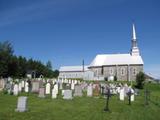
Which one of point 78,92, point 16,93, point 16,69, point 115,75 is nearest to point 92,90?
point 78,92

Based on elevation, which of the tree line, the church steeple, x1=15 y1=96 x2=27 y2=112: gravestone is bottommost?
x1=15 y1=96 x2=27 y2=112: gravestone

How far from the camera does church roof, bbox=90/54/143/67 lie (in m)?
91.9

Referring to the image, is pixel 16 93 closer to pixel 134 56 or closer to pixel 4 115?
pixel 4 115

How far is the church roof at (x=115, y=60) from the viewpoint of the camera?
9188 centimetres

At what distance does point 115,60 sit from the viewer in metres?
95.2

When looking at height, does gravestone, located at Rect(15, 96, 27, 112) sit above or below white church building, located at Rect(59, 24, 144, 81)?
below

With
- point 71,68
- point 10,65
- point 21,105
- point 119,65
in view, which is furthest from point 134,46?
point 21,105

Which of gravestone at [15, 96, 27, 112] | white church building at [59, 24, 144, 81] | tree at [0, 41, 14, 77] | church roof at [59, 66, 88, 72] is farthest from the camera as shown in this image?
church roof at [59, 66, 88, 72]

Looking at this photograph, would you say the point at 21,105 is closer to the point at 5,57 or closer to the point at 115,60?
the point at 5,57

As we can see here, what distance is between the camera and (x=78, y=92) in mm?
25031

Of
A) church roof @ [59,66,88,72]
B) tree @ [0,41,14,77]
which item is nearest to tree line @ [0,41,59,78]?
tree @ [0,41,14,77]

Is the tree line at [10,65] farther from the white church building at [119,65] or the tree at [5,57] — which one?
the white church building at [119,65]

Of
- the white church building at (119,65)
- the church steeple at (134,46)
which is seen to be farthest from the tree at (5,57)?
the church steeple at (134,46)

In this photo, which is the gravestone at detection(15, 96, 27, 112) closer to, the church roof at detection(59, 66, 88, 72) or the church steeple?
the church steeple
